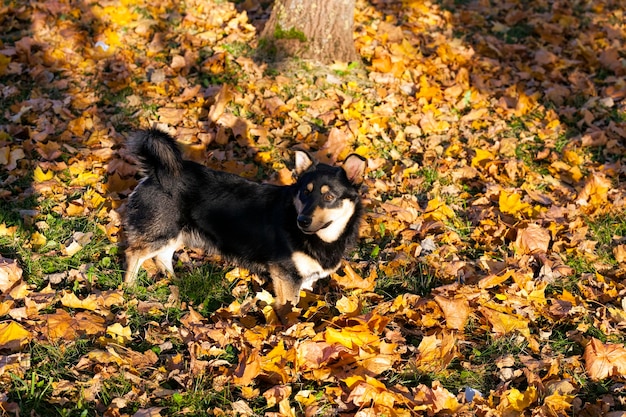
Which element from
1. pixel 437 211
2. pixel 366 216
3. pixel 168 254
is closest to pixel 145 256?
pixel 168 254

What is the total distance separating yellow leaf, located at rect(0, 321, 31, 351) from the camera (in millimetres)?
3863

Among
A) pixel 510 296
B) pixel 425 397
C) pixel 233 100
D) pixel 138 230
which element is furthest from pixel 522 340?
pixel 233 100

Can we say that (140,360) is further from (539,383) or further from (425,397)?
(539,383)

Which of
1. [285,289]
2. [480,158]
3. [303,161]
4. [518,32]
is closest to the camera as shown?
[285,289]

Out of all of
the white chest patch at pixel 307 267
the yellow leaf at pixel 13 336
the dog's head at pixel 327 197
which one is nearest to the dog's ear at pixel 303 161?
the dog's head at pixel 327 197

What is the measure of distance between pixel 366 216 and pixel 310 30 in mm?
2865

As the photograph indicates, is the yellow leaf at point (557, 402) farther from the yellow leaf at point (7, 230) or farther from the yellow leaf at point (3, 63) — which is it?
the yellow leaf at point (3, 63)

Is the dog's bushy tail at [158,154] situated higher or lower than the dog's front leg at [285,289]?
higher

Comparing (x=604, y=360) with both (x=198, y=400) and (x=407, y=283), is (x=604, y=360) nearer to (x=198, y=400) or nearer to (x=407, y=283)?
(x=407, y=283)

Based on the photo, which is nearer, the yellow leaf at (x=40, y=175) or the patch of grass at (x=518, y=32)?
the yellow leaf at (x=40, y=175)

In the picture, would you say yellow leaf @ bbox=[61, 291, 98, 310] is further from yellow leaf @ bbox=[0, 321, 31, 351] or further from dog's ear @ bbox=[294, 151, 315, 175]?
dog's ear @ bbox=[294, 151, 315, 175]

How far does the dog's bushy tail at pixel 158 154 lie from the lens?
4.71 m

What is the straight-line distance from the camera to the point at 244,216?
497cm

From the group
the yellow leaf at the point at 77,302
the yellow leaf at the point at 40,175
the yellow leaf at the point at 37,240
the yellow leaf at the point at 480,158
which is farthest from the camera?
the yellow leaf at the point at 480,158
